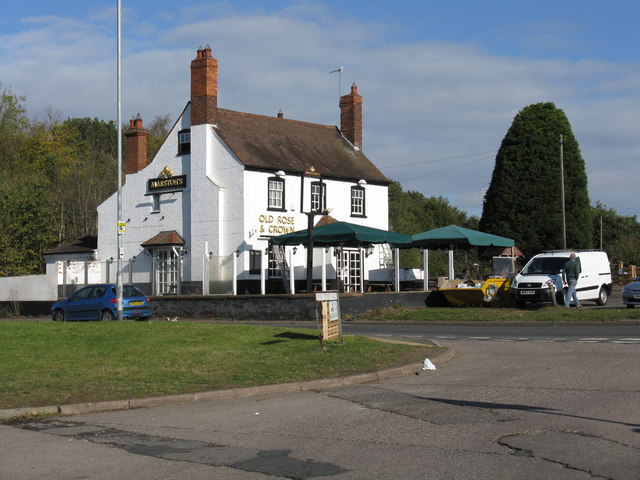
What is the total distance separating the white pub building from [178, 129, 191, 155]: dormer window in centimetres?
5

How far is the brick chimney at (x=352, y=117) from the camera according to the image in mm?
47938

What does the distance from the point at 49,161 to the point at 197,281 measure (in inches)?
1287

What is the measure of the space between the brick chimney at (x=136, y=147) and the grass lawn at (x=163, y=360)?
25843 millimetres

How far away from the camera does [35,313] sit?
132 feet

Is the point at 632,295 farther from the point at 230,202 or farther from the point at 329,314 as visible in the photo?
the point at 230,202

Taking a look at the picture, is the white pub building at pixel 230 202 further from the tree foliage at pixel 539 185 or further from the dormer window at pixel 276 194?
the tree foliage at pixel 539 185

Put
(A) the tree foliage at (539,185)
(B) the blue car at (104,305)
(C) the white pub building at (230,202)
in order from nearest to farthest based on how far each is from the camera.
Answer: (B) the blue car at (104,305) < (C) the white pub building at (230,202) < (A) the tree foliage at (539,185)

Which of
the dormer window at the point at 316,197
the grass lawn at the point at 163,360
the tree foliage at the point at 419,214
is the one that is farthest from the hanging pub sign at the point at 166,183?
the tree foliage at the point at 419,214

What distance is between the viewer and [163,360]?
609 inches

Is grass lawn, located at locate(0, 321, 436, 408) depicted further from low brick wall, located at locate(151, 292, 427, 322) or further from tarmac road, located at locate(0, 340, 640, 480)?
low brick wall, located at locate(151, 292, 427, 322)

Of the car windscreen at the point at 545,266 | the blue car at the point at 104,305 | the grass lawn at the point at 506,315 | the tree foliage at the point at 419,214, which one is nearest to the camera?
the grass lawn at the point at 506,315

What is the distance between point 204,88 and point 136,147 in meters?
6.86

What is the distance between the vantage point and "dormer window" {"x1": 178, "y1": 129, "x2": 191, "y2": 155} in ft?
138

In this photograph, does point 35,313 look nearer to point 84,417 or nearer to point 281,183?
point 281,183
